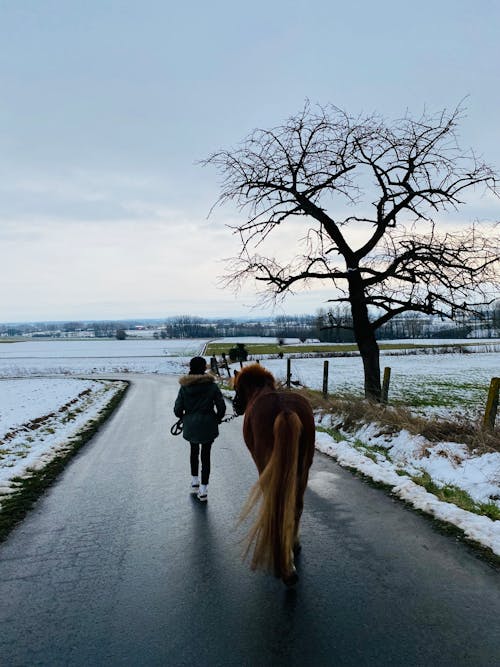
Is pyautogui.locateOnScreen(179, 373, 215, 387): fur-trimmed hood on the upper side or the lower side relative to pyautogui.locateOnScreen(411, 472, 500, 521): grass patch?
upper

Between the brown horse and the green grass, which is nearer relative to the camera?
the brown horse

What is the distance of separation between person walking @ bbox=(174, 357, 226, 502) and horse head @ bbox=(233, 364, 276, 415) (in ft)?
3.43

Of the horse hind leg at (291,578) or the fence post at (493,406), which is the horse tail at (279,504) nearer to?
the horse hind leg at (291,578)

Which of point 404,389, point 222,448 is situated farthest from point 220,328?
point 222,448

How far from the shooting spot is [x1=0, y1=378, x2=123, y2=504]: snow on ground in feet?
25.0

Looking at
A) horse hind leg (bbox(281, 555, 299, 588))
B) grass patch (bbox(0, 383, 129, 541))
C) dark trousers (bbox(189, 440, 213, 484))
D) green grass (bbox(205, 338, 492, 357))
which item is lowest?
Result: green grass (bbox(205, 338, 492, 357))

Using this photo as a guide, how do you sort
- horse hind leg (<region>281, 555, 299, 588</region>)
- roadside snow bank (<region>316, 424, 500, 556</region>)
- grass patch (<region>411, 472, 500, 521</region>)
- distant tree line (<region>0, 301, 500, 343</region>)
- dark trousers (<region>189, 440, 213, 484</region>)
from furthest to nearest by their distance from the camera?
distant tree line (<region>0, 301, 500, 343</region>)
dark trousers (<region>189, 440, 213, 484</region>)
grass patch (<region>411, 472, 500, 521</region>)
roadside snow bank (<region>316, 424, 500, 556</region>)
horse hind leg (<region>281, 555, 299, 588</region>)

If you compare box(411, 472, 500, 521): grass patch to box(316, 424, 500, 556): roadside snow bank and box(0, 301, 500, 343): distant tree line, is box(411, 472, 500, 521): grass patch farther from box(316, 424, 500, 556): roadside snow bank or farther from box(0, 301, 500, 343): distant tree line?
box(0, 301, 500, 343): distant tree line

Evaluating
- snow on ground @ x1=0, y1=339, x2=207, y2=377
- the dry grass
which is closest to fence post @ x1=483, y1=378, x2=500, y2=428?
the dry grass

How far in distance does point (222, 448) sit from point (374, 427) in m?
3.32

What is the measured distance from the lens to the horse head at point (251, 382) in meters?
4.56

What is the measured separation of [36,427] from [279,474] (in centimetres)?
993

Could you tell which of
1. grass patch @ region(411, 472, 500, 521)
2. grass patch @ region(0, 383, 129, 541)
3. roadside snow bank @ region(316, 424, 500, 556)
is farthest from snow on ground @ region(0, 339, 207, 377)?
grass patch @ region(411, 472, 500, 521)

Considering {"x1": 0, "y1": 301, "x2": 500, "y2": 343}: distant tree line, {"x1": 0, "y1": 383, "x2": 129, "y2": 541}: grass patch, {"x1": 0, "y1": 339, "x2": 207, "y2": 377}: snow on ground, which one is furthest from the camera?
{"x1": 0, "y1": 339, "x2": 207, "y2": 377}: snow on ground
